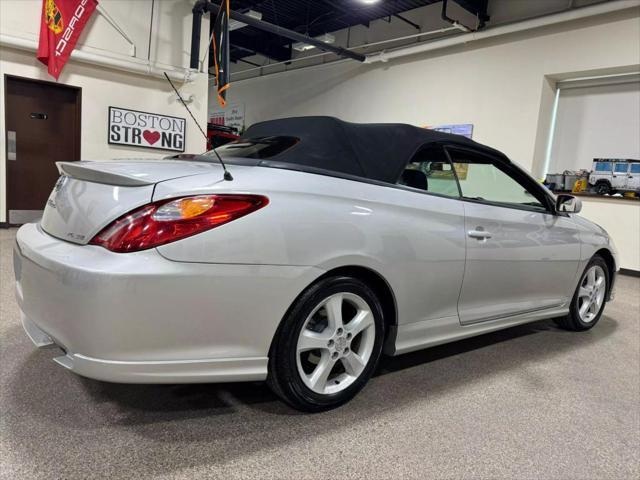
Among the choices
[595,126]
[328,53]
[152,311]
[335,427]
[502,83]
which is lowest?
[335,427]

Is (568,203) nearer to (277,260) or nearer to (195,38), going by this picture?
(277,260)

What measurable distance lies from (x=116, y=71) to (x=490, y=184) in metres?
6.17

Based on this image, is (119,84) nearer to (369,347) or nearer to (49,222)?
(49,222)

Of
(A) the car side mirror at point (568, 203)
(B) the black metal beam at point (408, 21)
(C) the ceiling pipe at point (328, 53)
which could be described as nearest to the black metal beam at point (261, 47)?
(C) the ceiling pipe at point (328, 53)

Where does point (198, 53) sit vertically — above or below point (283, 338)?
above

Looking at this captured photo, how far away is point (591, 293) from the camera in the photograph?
128 inches

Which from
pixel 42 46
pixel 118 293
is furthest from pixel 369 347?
pixel 42 46

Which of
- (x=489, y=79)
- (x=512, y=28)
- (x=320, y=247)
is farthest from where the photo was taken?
(x=489, y=79)

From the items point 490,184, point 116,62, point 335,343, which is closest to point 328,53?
point 116,62

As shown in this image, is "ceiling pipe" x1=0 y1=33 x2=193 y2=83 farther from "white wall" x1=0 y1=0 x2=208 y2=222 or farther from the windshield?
the windshield

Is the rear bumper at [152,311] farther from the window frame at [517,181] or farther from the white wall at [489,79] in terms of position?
the white wall at [489,79]

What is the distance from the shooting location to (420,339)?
6.82ft

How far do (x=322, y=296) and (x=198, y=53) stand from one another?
6748 mm

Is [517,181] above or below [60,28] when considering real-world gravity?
below
